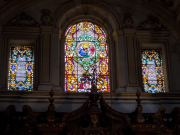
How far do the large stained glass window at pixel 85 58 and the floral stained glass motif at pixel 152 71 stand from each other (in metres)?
1.42

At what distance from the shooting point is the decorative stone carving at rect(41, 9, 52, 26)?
1372 cm

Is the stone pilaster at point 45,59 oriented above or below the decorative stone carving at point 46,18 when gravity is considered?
below

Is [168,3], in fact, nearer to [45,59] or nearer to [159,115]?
[159,115]

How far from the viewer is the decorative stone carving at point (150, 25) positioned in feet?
46.0

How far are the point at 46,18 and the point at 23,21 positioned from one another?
2.85ft

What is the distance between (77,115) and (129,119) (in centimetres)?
154

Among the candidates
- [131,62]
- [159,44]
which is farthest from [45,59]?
[159,44]

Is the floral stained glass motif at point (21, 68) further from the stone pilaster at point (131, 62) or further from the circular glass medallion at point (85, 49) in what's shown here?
the stone pilaster at point (131, 62)

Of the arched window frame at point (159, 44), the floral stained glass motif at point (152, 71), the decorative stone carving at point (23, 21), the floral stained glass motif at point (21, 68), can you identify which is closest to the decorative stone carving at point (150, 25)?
the arched window frame at point (159, 44)

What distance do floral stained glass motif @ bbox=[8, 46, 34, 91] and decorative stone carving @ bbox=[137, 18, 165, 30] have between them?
422 cm

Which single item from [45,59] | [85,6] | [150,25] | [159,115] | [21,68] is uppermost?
[85,6]

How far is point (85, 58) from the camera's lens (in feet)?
45.8

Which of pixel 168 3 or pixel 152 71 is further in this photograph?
pixel 152 71

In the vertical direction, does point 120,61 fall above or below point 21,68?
above
